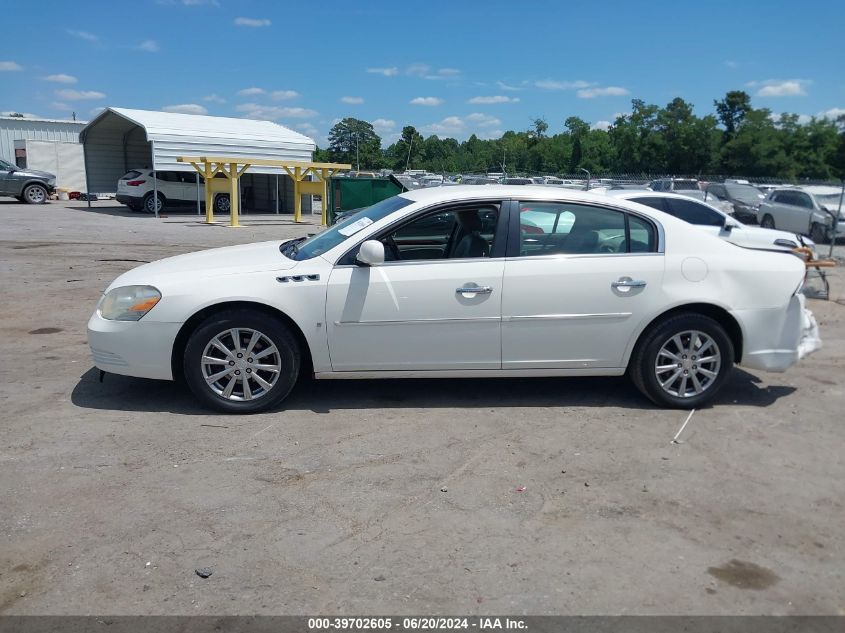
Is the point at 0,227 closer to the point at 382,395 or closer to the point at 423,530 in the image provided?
the point at 382,395

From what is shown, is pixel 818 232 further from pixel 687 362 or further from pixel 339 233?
pixel 339 233

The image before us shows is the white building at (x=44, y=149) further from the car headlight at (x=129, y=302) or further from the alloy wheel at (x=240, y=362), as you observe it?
the alloy wheel at (x=240, y=362)

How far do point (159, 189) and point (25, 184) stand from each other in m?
6.21

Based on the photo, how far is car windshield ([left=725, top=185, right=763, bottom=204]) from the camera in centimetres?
2547

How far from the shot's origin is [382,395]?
5.78m

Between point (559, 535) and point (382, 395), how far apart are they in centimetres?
235

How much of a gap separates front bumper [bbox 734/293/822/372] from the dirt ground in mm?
389

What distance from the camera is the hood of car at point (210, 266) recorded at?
17.3 feet

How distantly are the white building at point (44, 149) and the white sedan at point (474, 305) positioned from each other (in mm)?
37331

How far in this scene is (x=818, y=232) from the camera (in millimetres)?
19828

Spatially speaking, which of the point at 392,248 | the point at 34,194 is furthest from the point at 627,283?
the point at 34,194

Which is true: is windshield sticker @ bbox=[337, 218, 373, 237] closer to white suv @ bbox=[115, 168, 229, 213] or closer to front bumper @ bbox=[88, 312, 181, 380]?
front bumper @ bbox=[88, 312, 181, 380]

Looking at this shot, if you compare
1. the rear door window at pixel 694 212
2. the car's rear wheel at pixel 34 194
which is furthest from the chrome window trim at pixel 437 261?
the car's rear wheel at pixel 34 194

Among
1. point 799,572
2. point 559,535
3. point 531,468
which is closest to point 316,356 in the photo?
point 531,468
